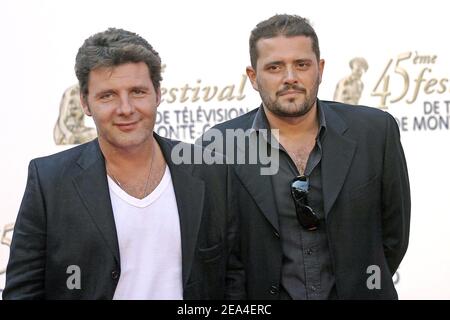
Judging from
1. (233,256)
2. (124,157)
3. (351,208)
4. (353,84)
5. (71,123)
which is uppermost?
(353,84)

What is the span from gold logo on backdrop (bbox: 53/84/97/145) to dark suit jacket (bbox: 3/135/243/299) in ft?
6.11

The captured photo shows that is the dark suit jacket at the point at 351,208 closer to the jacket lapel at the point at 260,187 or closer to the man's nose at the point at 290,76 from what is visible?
the jacket lapel at the point at 260,187

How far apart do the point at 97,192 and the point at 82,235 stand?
0.15m

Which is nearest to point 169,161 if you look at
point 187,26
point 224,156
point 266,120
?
point 224,156

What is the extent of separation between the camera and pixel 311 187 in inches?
107

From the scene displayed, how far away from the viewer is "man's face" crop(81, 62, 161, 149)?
240 cm

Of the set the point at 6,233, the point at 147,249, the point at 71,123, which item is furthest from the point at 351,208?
the point at 6,233

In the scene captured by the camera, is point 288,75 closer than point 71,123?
Yes

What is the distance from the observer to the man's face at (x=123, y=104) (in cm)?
240

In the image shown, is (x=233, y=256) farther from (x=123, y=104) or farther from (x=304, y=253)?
(x=123, y=104)

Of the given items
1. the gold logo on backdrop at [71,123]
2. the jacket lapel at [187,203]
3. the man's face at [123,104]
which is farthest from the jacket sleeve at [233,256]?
the gold logo on backdrop at [71,123]

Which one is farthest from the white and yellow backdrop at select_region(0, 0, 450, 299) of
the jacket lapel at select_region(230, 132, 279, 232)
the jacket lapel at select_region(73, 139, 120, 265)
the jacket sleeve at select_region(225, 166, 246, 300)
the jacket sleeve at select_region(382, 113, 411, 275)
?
the jacket lapel at select_region(73, 139, 120, 265)

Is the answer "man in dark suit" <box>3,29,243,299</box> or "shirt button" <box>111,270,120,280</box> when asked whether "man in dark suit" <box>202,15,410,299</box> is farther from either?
"shirt button" <box>111,270,120,280</box>

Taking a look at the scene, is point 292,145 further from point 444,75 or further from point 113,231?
point 444,75
